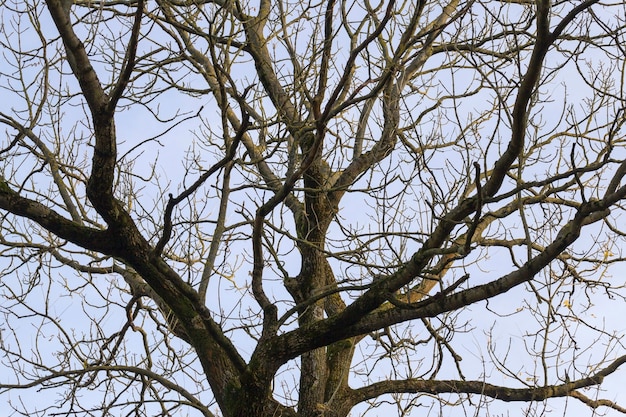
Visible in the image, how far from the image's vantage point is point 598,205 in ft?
14.1

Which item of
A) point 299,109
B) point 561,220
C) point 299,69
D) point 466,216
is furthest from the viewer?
point 561,220

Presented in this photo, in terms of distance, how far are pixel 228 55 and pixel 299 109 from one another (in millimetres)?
692

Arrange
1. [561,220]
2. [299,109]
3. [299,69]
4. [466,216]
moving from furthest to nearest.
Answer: [561,220] → [299,69] → [299,109] → [466,216]

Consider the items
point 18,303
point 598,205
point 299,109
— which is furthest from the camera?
point 18,303

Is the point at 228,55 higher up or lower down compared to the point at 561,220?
higher up

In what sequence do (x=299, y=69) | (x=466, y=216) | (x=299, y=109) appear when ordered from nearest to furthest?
1. (x=466, y=216)
2. (x=299, y=109)
3. (x=299, y=69)

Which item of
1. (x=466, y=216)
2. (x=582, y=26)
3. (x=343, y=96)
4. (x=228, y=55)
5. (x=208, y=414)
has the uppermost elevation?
(x=343, y=96)

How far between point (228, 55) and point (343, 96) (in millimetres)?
2085

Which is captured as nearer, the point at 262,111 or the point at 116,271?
the point at 262,111

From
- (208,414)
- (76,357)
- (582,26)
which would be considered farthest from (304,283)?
(582,26)

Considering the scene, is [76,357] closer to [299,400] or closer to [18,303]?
[18,303]

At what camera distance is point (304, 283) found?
7.58 m

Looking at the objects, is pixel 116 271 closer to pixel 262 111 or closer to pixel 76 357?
pixel 76 357

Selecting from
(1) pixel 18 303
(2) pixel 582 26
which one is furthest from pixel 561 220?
(1) pixel 18 303
